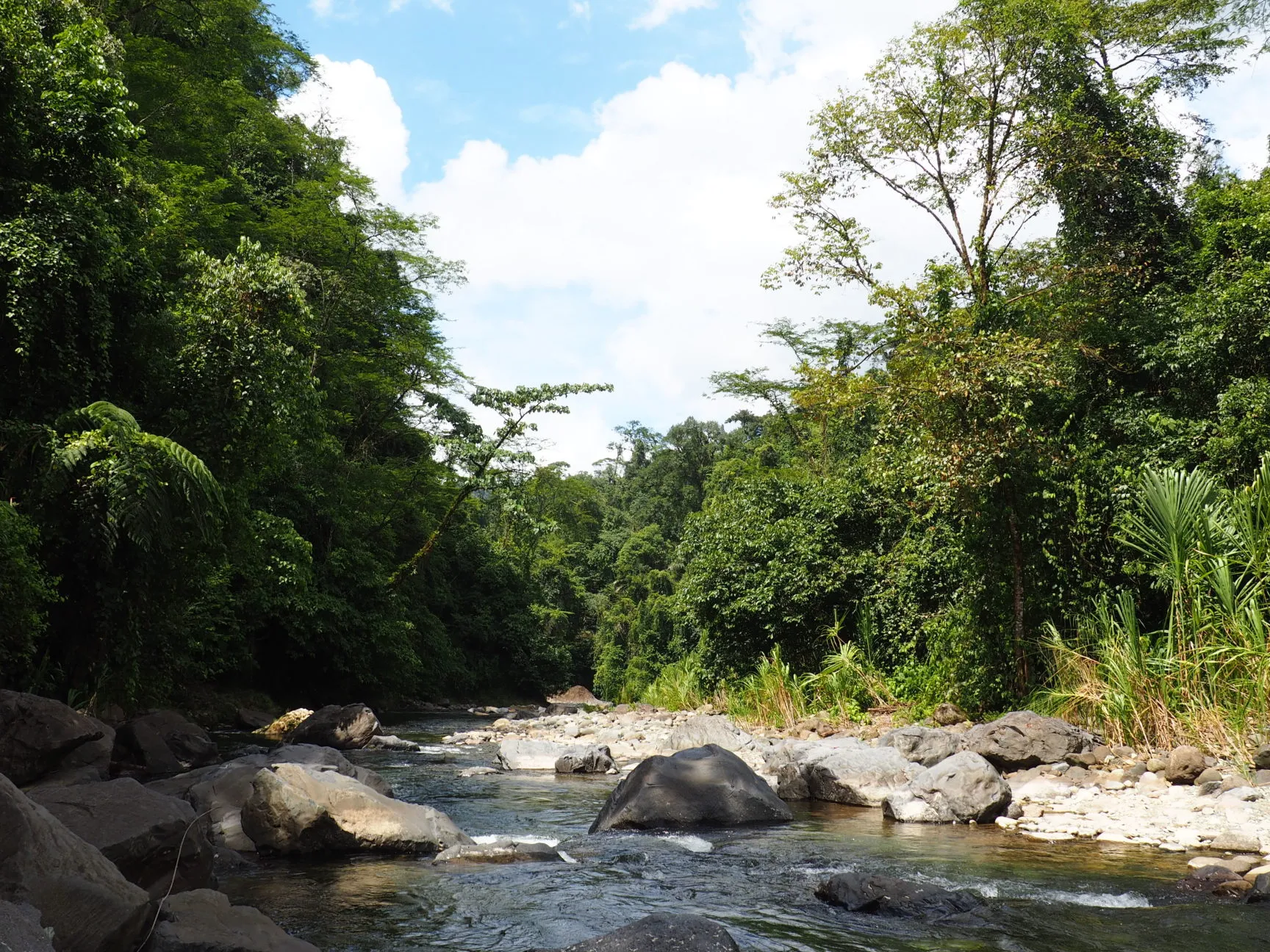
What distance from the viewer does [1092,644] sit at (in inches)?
419

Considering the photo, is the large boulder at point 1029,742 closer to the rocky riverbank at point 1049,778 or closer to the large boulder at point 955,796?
the rocky riverbank at point 1049,778

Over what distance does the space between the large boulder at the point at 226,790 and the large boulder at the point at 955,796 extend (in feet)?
15.3

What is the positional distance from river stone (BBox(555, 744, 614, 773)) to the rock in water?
27.5 feet

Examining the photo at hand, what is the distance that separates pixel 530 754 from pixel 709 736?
2.61m

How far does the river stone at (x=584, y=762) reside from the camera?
1243cm

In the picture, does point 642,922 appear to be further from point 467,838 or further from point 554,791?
point 554,791

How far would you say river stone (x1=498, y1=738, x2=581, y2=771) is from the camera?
42.2ft

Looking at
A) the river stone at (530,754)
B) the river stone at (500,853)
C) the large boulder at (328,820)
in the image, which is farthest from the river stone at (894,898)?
the river stone at (530,754)

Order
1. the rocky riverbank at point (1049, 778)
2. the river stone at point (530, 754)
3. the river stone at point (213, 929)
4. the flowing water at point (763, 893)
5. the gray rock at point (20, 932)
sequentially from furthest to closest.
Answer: the river stone at point (530, 754), the rocky riverbank at point (1049, 778), the flowing water at point (763, 893), the river stone at point (213, 929), the gray rock at point (20, 932)

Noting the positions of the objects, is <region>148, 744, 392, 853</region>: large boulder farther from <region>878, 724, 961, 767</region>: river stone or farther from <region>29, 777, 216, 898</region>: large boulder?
<region>878, 724, 961, 767</region>: river stone

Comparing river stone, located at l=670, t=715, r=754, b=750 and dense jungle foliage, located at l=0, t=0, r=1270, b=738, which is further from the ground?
dense jungle foliage, located at l=0, t=0, r=1270, b=738

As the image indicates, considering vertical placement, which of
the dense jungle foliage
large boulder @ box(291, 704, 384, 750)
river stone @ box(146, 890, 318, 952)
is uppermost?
the dense jungle foliage

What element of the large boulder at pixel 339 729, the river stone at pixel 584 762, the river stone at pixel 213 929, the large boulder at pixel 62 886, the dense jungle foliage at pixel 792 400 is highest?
the dense jungle foliage at pixel 792 400

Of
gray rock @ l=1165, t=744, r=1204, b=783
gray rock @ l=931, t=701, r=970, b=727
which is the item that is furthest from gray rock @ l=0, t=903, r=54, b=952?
gray rock @ l=931, t=701, r=970, b=727
